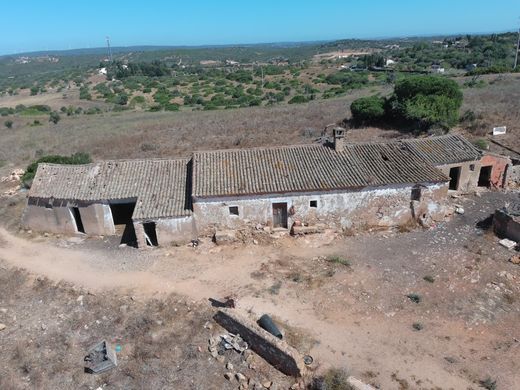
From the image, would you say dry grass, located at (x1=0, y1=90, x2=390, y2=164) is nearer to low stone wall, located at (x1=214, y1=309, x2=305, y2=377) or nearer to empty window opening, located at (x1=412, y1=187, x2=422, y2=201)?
empty window opening, located at (x1=412, y1=187, x2=422, y2=201)

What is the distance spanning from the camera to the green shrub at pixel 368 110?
33062 mm

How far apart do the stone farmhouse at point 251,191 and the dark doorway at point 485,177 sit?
6.26 ft

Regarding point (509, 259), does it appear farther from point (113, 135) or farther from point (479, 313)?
point (113, 135)

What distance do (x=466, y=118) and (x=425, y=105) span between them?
3460mm

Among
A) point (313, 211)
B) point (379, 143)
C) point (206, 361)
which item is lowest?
point (206, 361)

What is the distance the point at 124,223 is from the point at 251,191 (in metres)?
7.34

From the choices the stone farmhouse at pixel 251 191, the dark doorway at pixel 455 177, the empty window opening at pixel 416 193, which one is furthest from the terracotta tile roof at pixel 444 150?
the empty window opening at pixel 416 193

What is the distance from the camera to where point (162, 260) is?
1756 centimetres

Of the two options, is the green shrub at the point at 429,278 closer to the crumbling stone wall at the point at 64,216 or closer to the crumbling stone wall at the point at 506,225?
the crumbling stone wall at the point at 506,225

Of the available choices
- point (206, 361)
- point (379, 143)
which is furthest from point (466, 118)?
point (206, 361)

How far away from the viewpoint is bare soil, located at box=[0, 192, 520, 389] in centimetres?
1199

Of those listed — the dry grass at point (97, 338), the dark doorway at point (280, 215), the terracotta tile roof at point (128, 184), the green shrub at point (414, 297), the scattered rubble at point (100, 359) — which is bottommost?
the dry grass at point (97, 338)

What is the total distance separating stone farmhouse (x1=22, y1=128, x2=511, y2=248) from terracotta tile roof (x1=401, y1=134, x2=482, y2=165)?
89 mm

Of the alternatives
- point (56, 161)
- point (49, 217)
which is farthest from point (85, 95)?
point (49, 217)
